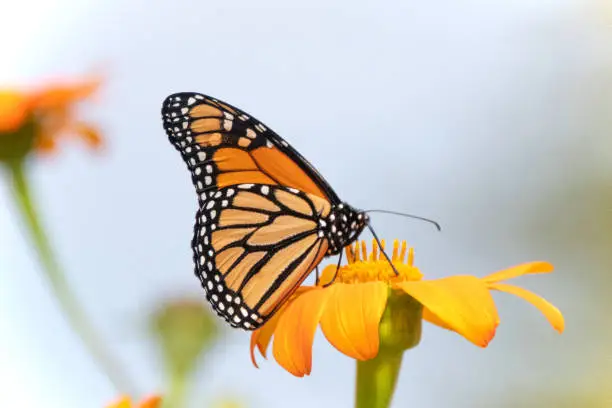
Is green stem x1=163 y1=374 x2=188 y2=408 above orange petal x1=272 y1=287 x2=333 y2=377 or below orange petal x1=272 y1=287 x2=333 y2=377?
below

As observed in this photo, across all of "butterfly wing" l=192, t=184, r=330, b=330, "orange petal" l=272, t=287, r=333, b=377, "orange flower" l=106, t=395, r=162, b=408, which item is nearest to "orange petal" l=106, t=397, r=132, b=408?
"orange flower" l=106, t=395, r=162, b=408

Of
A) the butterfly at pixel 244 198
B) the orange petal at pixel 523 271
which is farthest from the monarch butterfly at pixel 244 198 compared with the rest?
the orange petal at pixel 523 271

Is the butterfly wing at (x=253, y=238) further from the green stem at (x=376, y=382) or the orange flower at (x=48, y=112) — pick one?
the orange flower at (x=48, y=112)

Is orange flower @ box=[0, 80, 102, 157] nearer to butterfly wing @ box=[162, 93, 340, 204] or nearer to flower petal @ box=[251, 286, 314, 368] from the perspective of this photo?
butterfly wing @ box=[162, 93, 340, 204]

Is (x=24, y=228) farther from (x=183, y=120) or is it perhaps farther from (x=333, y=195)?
(x=333, y=195)

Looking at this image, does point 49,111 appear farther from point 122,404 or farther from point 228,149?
point 122,404

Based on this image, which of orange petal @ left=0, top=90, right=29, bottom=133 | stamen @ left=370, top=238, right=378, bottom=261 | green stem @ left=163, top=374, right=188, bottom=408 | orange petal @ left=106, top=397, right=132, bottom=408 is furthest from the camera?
orange petal @ left=0, top=90, right=29, bottom=133

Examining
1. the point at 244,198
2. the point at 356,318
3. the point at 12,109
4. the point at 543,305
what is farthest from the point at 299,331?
the point at 12,109
